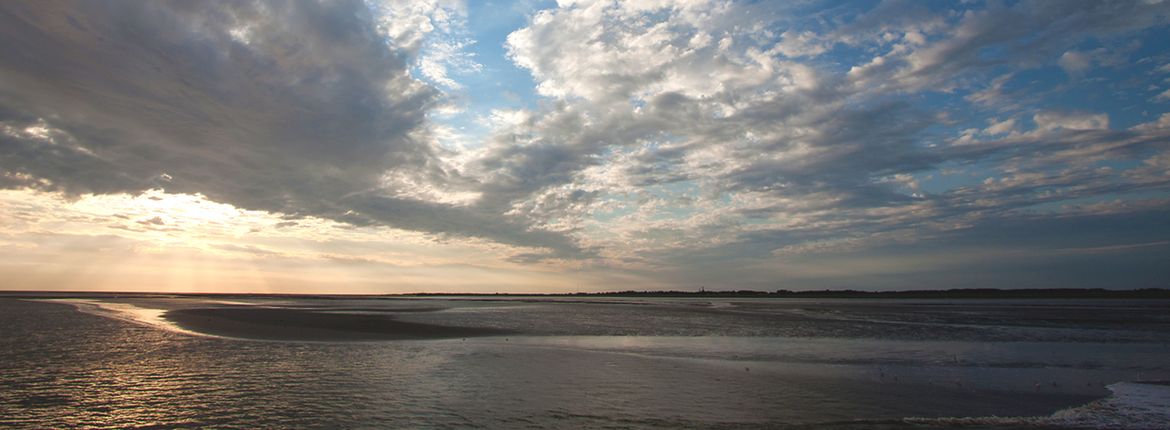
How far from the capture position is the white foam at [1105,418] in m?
11.2

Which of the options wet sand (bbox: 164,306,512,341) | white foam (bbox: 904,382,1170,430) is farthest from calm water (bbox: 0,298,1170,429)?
wet sand (bbox: 164,306,512,341)

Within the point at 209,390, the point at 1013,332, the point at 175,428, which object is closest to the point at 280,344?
the point at 209,390

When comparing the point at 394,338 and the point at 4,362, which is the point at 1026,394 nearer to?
the point at 394,338

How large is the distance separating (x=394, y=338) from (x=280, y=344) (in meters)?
5.41

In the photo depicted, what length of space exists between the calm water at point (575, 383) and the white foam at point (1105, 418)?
0.06 m

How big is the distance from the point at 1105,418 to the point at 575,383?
11266 millimetres

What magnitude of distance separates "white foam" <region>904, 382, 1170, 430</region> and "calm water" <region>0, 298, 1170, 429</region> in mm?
59

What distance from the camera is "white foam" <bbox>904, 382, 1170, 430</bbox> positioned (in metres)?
11.2

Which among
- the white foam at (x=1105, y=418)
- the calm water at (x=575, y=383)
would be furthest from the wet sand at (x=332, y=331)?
the white foam at (x=1105, y=418)

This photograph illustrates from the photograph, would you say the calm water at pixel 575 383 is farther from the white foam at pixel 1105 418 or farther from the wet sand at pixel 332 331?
the wet sand at pixel 332 331

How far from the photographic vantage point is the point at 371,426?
10.5 meters

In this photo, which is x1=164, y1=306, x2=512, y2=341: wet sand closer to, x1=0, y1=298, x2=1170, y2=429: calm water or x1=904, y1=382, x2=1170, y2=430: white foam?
x1=0, y1=298, x2=1170, y2=429: calm water

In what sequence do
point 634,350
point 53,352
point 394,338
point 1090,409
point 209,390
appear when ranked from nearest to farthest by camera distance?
1. point 1090,409
2. point 209,390
3. point 53,352
4. point 634,350
5. point 394,338

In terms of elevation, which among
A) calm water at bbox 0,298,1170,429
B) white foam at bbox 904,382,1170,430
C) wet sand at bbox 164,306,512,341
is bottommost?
white foam at bbox 904,382,1170,430
